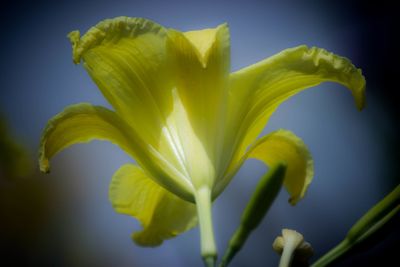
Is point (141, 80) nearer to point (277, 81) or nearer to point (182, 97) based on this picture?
point (182, 97)

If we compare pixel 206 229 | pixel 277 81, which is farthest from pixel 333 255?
pixel 277 81

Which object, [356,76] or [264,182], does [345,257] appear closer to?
[264,182]

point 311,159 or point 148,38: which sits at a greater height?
point 148,38

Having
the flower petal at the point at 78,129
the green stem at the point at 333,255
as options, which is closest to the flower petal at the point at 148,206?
the flower petal at the point at 78,129

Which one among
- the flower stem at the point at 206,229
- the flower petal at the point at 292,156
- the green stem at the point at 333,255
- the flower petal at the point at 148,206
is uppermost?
the green stem at the point at 333,255

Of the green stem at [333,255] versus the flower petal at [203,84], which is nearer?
the green stem at [333,255]

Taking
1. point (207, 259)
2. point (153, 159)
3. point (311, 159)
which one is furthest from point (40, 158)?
point (311, 159)

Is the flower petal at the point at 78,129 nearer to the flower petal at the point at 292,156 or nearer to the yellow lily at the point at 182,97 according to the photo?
the yellow lily at the point at 182,97
